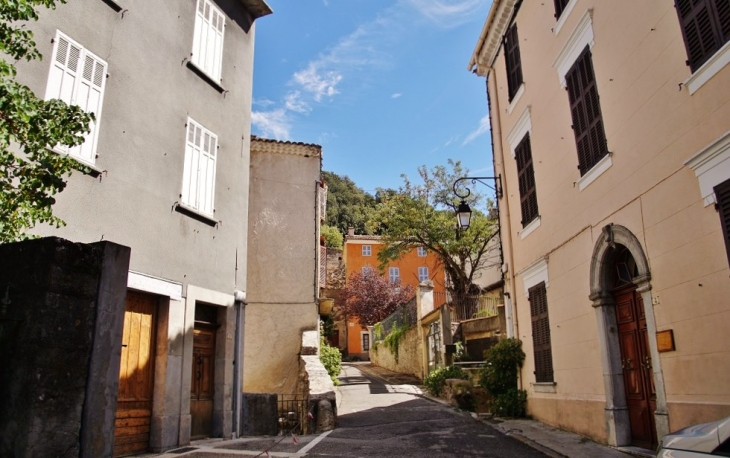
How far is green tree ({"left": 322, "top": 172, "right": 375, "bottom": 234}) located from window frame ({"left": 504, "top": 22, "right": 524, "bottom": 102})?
172 ft

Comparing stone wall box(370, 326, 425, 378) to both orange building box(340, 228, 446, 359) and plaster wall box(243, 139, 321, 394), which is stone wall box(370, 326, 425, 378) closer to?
plaster wall box(243, 139, 321, 394)

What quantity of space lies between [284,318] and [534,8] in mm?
9727

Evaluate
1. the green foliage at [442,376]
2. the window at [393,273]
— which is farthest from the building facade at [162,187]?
the window at [393,273]

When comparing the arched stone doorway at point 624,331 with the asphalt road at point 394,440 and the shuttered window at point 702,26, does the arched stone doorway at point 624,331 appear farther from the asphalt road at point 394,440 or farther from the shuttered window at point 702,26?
the shuttered window at point 702,26

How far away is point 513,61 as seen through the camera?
44.0 feet

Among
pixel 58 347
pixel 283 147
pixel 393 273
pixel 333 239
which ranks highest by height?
pixel 333 239

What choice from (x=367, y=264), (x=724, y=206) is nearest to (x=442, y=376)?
(x=724, y=206)

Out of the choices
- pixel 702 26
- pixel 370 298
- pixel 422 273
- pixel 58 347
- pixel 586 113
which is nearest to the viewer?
pixel 58 347

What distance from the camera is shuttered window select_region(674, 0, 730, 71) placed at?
19.6 feet

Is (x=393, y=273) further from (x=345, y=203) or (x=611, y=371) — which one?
(x=611, y=371)

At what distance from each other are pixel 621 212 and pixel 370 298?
37741 millimetres

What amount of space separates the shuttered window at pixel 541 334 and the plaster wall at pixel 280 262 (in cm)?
595

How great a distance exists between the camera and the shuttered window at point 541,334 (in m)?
11.3

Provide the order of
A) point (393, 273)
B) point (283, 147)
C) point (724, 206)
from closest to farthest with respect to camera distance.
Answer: point (724, 206)
point (283, 147)
point (393, 273)
